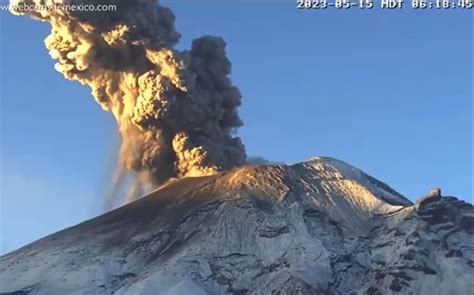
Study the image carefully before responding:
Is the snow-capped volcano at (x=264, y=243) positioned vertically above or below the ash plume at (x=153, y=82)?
below

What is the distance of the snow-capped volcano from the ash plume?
106 inches

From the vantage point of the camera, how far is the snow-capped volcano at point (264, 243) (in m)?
58.2

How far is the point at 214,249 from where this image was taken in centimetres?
6247

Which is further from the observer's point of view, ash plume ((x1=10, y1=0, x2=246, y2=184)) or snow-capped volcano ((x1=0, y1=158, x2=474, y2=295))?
ash plume ((x1=10, y1=0, x2=246, y2=184))

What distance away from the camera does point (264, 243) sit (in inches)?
2469

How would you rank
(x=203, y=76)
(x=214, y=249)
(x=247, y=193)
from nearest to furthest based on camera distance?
(x=214, y=249) < (x=247, y=193) < (x=203, y=76)

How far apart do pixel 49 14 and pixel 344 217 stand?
26.1 m

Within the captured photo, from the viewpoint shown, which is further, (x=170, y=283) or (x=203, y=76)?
(x=203, y=76)

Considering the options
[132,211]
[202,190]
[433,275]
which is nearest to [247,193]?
[202,190]

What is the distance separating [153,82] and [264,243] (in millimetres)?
15151

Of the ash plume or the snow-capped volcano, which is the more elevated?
the ash plume

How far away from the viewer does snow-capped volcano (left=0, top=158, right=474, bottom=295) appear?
2291 inches

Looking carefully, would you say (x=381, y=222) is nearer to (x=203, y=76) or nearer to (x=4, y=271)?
(x=203, y=76)

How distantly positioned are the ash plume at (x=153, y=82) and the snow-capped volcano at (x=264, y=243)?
268cm
